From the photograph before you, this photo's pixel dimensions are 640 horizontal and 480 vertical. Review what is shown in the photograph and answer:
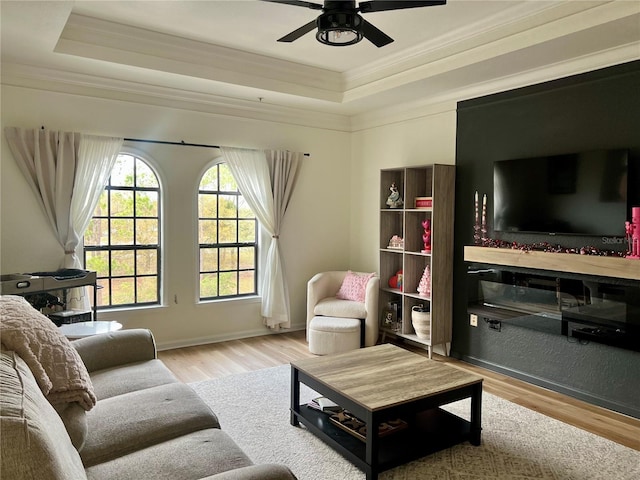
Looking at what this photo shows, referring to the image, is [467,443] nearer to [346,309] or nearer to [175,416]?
[175,416]

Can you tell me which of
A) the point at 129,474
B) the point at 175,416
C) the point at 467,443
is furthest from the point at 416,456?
the point at 129,474

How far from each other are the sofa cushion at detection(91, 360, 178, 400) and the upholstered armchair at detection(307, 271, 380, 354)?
2.20m

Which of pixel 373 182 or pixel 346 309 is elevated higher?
pixel 373 182

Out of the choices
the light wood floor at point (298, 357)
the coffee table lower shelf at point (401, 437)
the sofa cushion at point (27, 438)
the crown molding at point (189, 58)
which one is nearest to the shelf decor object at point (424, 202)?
the crown molding at point (189, 58)

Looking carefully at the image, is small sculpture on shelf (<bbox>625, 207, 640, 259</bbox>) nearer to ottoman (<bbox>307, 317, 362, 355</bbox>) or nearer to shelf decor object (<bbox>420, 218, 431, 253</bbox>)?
shelf decor object (<bbox>420, 218, 431, 253</bbox>)

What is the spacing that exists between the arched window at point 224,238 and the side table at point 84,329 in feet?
5.02

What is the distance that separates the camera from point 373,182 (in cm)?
589

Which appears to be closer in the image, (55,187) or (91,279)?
(91,279)

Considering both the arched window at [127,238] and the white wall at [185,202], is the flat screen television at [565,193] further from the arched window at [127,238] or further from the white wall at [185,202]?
the arched window at [127,238]

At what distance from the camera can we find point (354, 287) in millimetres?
5324

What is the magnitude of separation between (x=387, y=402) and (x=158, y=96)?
3849mm

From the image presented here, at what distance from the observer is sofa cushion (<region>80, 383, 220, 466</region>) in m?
1.90

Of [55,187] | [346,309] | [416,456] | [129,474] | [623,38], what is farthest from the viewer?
[346,309]

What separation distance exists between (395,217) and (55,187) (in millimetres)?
3538
